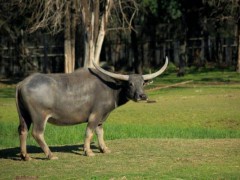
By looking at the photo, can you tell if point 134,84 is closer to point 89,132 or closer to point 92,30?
point 89,132

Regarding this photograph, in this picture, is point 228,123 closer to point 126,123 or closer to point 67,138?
point 126,123

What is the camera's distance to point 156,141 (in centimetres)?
1509

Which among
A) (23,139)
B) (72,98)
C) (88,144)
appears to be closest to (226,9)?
(72,98)

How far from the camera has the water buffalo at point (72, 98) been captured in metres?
12.9

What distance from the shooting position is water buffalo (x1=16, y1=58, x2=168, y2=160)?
12.9 metres

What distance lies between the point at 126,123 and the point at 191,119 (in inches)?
79.3

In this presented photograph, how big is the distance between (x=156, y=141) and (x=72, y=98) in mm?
2640

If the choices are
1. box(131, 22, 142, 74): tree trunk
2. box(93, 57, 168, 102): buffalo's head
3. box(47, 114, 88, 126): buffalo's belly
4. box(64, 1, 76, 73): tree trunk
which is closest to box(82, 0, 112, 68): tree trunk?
box(64, 1, 76, 73): tree trunk

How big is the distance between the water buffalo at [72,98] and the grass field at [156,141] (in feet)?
2.01

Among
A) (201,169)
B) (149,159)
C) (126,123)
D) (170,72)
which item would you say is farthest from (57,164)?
(170,72)

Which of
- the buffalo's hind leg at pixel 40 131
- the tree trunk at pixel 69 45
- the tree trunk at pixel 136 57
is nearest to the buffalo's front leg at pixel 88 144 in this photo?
the buffalo's hind leg at pixel 40 131

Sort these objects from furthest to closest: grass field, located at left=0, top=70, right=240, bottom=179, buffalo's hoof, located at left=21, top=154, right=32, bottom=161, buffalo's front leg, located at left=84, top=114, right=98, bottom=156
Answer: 1. buffalo's front leg, located at left=84, top=114, right=98, bottom=156
2. buffalo's hoof, located at left=21, top=154, right=32, bottom=161
3. grass field, located at left=0, top=70, right=240, bottom=179

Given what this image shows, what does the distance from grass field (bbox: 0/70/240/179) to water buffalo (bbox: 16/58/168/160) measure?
0.61 metres

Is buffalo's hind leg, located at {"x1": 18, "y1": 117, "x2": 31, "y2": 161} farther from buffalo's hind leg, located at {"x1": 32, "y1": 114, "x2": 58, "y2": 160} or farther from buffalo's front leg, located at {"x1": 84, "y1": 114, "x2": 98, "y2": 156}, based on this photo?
buffalo's front leg, located at {"x1": 84, "y1": 114, "x2": 98, "y2": 156}
